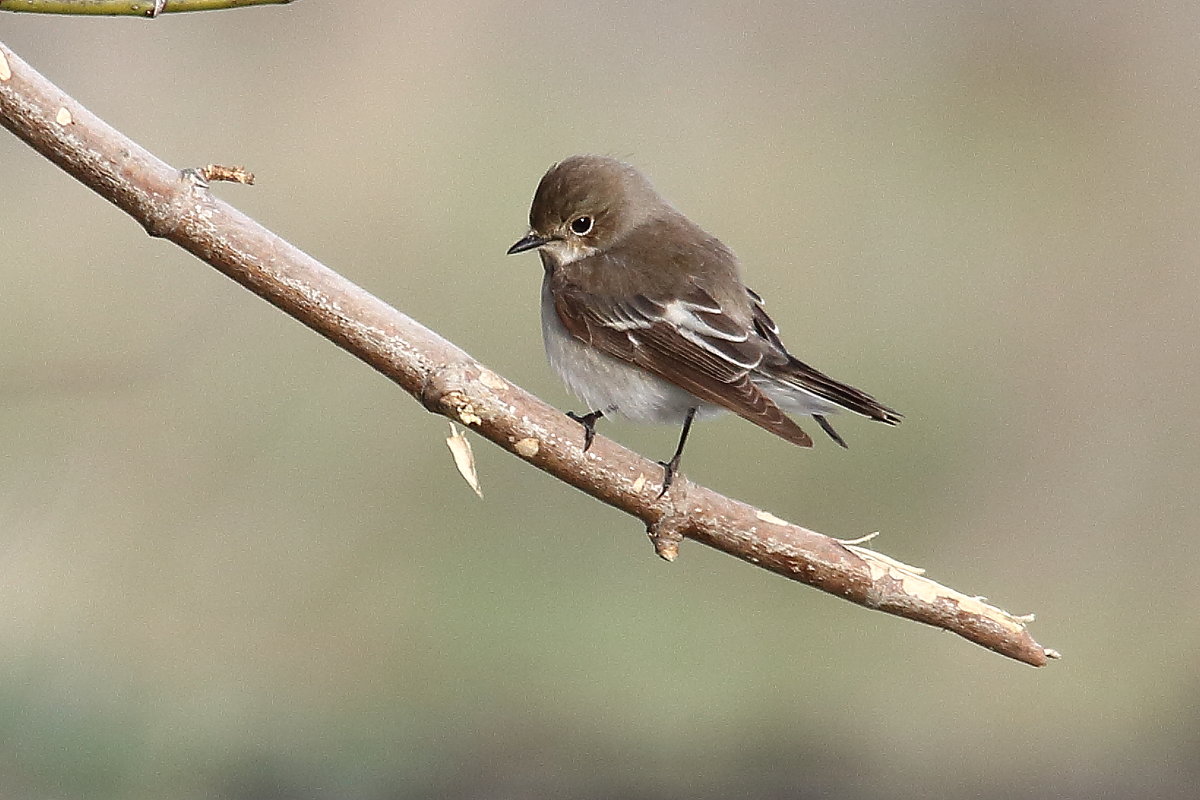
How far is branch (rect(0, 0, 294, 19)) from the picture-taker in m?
0.71

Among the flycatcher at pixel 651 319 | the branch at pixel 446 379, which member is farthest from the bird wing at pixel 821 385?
the branch at pixel 446 379

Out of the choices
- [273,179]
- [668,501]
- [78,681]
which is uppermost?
[273,179]

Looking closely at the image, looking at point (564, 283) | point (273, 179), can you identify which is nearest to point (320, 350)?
point (273, 179)

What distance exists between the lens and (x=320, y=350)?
1993 mm

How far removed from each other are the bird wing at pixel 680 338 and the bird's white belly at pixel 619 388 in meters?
0.02

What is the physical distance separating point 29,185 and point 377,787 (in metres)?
1.04

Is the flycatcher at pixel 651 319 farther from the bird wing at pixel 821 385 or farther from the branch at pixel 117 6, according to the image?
the branch at pixel 117 6

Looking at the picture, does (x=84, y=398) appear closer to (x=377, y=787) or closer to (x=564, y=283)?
(x=377, y=787)

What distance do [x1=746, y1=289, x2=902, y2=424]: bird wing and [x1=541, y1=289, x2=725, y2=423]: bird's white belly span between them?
71 millimetres

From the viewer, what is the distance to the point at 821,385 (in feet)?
3.80

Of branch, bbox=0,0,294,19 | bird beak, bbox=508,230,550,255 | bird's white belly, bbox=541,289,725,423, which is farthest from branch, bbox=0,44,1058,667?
bird beak, bbox=508,230,550,255

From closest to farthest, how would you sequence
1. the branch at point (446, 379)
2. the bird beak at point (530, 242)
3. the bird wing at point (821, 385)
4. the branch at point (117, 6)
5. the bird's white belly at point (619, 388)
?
the branch at point (117, 6)
the branch at point (446, 379)
the bird wing at point (821, 385)
the bird's white belly at point (619, 388)
the bird beak at point (530, 242)

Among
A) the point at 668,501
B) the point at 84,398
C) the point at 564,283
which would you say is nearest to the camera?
the point at 668,501

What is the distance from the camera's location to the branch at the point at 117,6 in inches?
27.8
